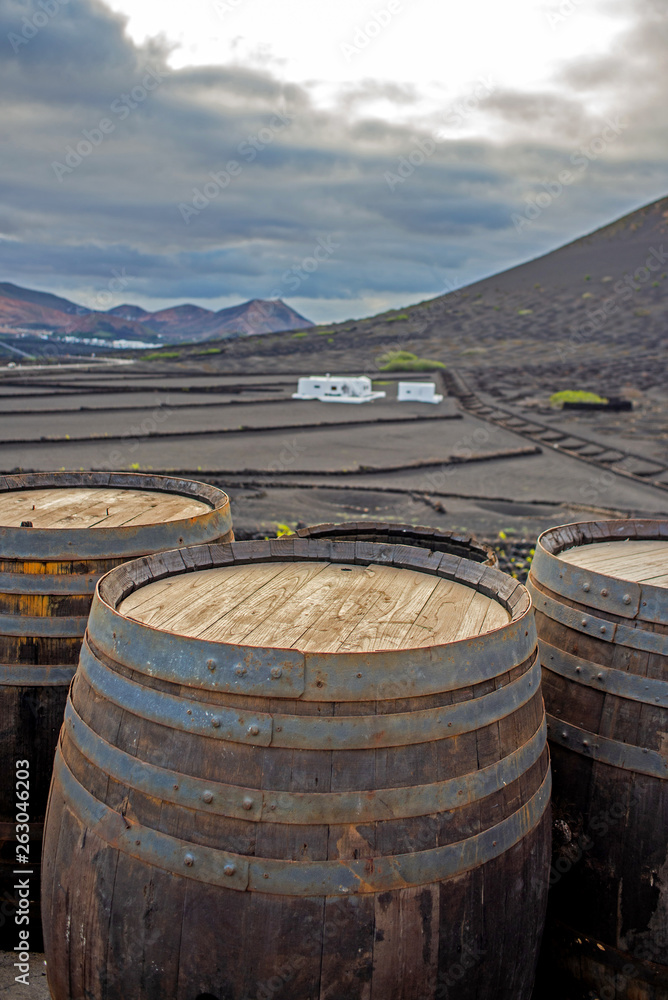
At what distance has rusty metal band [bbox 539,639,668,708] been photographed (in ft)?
10.4

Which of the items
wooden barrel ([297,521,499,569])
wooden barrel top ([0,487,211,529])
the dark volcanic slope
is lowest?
wooden barrel ([297,521,499,569])

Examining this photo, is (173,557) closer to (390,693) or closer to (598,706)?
(390,693)

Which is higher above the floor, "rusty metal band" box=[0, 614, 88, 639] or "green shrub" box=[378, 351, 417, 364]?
"green shrub" box=[378, 351, 417, 364]

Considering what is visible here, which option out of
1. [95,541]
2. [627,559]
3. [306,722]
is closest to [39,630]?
[95,541]

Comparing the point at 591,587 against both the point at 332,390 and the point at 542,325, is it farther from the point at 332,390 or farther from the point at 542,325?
the point at 542,325

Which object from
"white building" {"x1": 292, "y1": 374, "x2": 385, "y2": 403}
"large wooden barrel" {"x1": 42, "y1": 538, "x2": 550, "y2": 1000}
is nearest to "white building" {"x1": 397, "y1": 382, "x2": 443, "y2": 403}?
"white building" {"x1": 292, "y1": 374, "x2": 385, "y2": 403}

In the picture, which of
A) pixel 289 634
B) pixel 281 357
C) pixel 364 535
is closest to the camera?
pixel 289 634

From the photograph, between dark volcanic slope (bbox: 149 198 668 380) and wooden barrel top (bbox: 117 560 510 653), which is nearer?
wooden barrel top (bbox: 117 560 510 653)

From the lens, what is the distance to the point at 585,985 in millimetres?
3396

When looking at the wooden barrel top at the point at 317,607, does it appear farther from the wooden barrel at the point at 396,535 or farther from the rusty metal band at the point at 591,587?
the wooden barrel at the point at 396,535

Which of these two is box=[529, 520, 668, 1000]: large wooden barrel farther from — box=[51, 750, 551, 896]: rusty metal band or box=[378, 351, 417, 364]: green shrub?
box=[378, 351, 417, 364]: green shrub

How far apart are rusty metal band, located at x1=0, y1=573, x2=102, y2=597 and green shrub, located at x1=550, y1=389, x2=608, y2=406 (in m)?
40.2

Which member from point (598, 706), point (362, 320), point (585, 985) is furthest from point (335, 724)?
point (362, 320)

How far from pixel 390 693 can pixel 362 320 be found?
11289 centimetres
